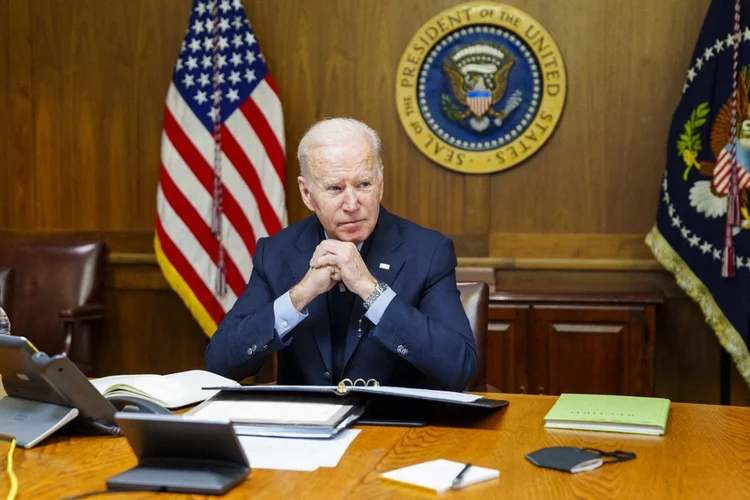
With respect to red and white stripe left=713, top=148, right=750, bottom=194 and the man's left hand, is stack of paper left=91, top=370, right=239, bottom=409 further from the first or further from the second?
red and white stripe left=713, top=148, right=750, bottom=194

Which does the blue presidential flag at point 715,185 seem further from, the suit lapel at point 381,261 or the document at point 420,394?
the document at point 420,394

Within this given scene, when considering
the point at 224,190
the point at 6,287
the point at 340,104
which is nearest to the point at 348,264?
the point at 6,287

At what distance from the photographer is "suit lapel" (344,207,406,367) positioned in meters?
2.27

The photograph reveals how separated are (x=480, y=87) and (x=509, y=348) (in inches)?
51.4

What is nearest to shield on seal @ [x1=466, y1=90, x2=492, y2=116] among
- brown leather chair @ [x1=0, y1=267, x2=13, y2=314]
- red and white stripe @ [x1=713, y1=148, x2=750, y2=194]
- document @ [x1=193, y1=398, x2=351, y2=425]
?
red and white stripe @ [x1=713, y1=148, x2=750, y2=194]

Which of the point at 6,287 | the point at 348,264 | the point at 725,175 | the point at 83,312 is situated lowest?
the point at 83,312

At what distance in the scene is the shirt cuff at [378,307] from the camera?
2102 mm

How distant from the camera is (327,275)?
7.11ft

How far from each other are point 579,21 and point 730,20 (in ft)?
2.29

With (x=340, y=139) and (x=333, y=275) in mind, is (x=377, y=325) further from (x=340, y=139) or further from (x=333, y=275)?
(x=340, y=139)

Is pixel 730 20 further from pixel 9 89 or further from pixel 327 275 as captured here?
pixel 9 89

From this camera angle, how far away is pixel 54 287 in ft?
13.8

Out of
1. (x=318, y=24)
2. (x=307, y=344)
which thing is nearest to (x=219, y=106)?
(x=318, y=24)

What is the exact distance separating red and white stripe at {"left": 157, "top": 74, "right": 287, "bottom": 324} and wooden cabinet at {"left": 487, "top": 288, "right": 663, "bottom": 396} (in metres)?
1.23
